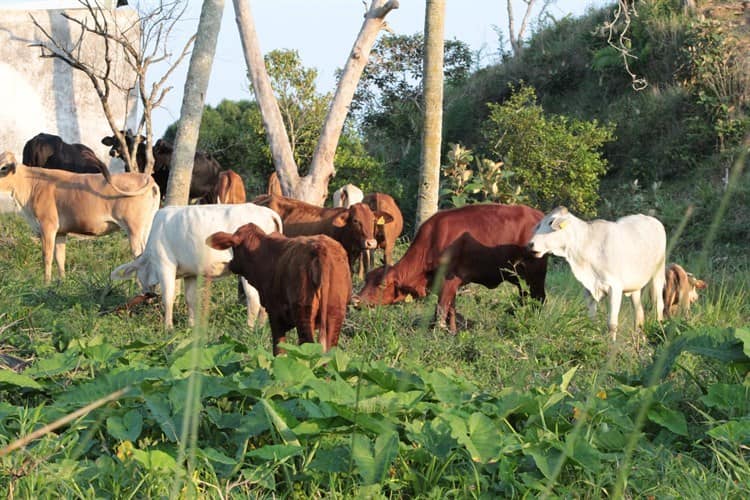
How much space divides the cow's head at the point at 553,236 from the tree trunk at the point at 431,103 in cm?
262

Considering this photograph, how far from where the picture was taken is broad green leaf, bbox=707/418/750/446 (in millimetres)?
3705

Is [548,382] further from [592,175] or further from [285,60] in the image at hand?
[285,60]

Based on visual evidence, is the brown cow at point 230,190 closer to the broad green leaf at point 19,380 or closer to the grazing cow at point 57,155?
the grazing cow at point 57,155

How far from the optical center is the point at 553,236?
7898 millimetres

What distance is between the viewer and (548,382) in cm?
569

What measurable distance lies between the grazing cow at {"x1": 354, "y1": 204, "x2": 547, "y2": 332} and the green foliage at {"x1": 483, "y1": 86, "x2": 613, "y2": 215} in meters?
7.56

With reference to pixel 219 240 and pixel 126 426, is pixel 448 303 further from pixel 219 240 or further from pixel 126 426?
pixel 126 426

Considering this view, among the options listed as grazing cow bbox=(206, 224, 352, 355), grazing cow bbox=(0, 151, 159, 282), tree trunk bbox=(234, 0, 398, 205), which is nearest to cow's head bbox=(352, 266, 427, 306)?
grazing cow bbox=(206, 224, 352, 355)

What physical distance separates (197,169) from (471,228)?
27.1 feet

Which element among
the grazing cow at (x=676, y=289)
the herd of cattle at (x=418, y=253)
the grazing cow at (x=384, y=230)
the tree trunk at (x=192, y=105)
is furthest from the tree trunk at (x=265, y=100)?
the grazing cow at (x=676, y=289)

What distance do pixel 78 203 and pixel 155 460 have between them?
832cm

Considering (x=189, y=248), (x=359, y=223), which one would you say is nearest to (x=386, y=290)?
(x=359, y=223)

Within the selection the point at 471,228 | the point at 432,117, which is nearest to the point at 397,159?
the point at 432,117

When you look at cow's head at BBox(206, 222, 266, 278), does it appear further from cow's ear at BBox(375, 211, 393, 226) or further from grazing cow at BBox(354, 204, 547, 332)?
cow's ear at BBox(375, 211, 393, 226)
